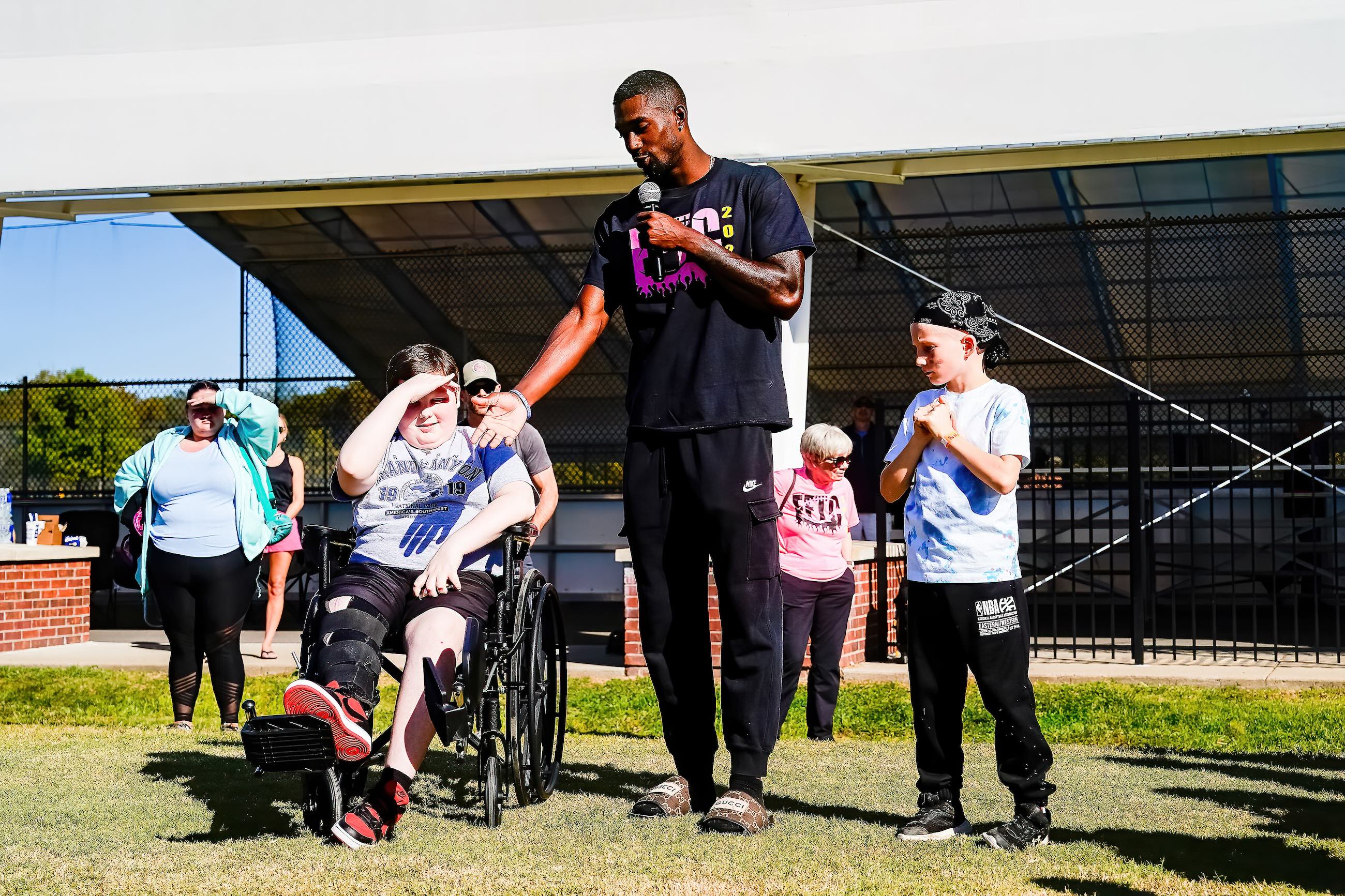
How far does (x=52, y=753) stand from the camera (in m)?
5.73

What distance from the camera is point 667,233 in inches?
155

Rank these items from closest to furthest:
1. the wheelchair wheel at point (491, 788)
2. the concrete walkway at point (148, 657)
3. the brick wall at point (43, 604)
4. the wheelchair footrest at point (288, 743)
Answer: the wheelchair footrest at point (288, 743) → the wheelchair wheel at point (491, 788) → the concrete walkway at point (148, 657) → the brick wall at point (43, 604)

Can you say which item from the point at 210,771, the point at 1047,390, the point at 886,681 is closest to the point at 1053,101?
the point at 886,681

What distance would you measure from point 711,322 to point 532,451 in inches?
105

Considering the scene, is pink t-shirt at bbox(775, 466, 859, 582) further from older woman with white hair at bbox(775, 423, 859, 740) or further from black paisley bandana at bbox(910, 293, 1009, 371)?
black paisley bandana at bbox(910, 293, 1009, 371)

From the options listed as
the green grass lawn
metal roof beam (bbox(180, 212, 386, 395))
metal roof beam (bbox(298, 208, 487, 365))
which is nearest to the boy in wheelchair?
the green grass lawn

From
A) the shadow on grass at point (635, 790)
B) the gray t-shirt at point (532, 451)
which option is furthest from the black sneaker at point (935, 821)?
the gray t-shirt at point (532, 451)

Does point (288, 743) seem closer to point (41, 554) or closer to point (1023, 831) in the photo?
point (1023, 831)

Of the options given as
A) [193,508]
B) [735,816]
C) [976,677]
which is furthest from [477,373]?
[976,677]

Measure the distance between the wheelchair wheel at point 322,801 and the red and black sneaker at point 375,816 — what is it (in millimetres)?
51

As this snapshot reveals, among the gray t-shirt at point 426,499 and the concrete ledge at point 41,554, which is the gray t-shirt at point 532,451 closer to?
the gray t-shirt at point 426,499

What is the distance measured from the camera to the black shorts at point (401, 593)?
4195 mm

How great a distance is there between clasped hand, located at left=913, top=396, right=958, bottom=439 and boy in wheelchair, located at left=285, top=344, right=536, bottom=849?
47.5 inches

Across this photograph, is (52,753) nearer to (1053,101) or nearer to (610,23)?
(610,23)
